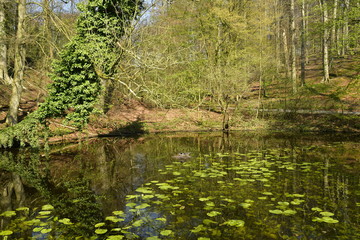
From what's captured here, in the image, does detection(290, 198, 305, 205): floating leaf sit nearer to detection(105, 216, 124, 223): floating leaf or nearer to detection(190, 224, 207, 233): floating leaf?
detection(190, 224, 207, 233): floating leaf

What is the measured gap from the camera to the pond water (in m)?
4.68

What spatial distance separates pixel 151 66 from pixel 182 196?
6.14m

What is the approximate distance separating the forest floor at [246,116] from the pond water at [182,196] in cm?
806

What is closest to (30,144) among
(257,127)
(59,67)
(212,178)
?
(59,67)

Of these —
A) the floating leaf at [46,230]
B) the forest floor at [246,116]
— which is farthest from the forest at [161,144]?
the forest floor at [246,116]

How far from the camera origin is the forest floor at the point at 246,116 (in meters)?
19.4

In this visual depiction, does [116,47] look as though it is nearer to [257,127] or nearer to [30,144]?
[30,144]

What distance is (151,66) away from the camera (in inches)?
420

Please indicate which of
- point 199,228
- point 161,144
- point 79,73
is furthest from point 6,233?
point 161,144

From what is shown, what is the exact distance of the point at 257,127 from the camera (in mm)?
21797

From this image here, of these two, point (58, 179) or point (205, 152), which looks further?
point (205, 152)

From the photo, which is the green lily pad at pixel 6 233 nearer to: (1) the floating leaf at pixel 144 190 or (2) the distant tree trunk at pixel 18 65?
(1) the floating leaf at pixel 144 190

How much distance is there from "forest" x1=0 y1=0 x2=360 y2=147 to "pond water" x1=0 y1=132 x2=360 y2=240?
11.9ft

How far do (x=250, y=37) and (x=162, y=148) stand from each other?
566 inches
